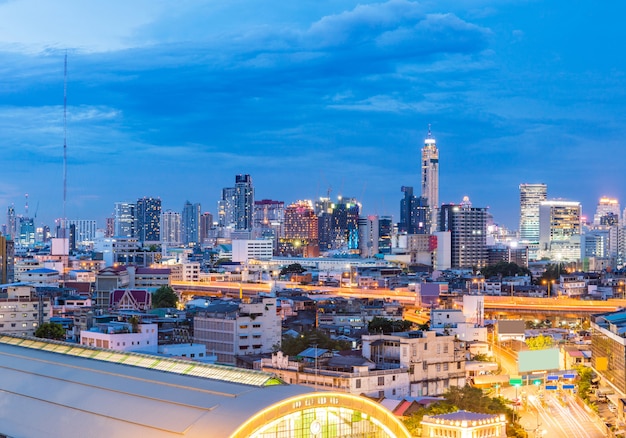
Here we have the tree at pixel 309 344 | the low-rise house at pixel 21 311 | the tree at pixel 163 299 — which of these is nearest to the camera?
the tree at pixel 309 344

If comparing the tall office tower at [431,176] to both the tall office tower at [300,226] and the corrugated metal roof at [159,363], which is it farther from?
the corrugated metal roof at [159,363]

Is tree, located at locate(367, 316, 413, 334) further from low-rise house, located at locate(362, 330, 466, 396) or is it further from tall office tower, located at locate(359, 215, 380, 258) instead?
tall office tower, located at locate(359, 215, 380, 258)

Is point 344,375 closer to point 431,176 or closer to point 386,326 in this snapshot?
point 386,326

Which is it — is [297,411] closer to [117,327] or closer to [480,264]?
[117,327]

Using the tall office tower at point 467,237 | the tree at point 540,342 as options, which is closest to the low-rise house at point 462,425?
the tree at point 540,342

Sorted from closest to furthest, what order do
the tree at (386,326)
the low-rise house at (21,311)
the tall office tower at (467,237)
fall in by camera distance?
1. the tree at (386,326)
2. the low-rise house at (21,311)
3. the tall office tower at (467,237)

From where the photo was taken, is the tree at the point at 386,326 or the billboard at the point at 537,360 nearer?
the billboard at the point at 537,360

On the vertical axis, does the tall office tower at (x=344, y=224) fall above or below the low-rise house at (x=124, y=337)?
above

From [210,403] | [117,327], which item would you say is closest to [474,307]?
[117,327]
